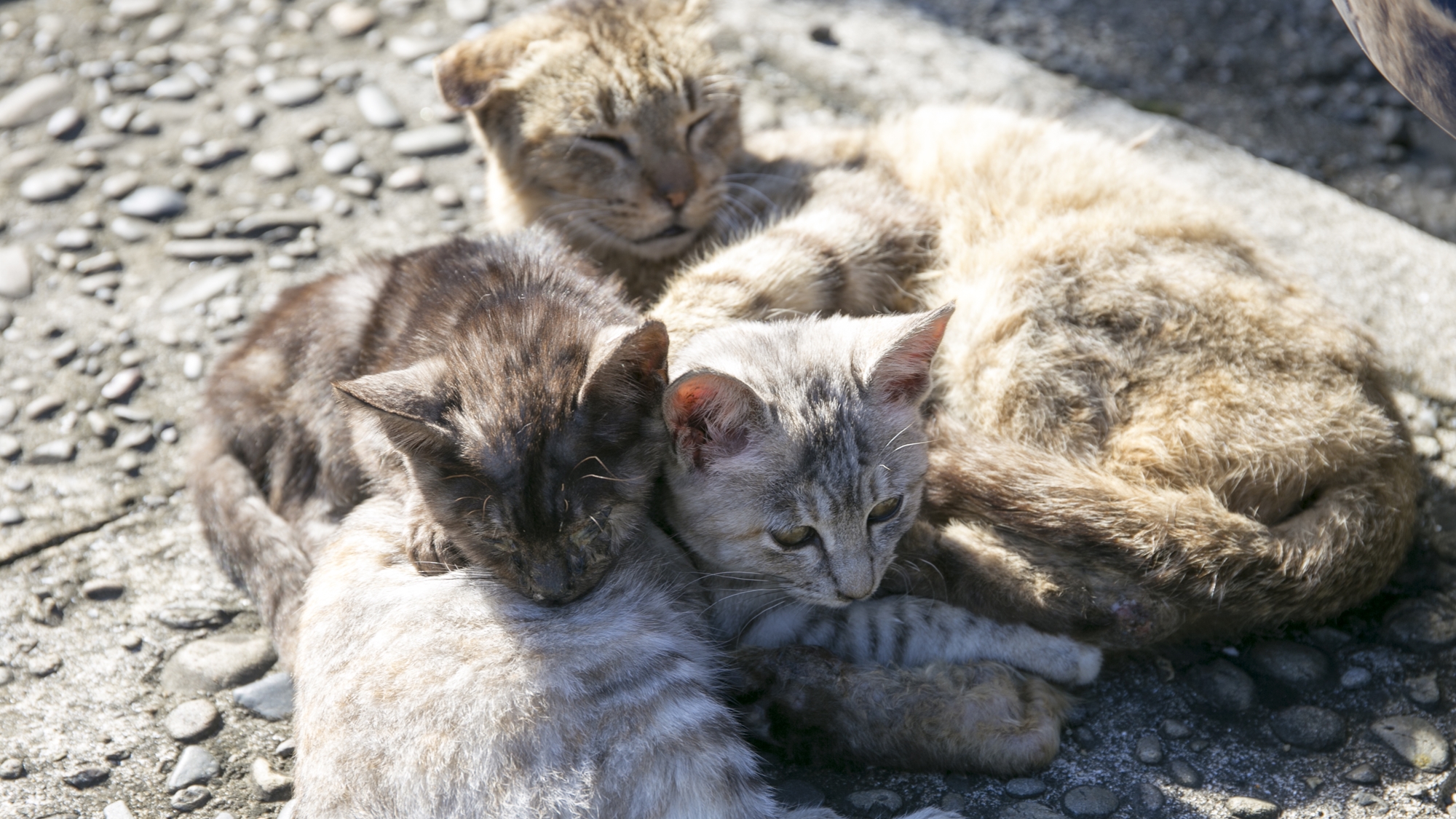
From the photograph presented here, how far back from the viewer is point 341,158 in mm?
5195

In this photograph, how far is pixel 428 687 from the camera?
2646 mm

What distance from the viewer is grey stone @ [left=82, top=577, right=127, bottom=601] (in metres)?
3.55

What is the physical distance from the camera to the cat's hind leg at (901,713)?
9.39 feet

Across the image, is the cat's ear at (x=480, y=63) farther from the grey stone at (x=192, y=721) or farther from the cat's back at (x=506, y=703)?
the grey stone at (x=192, y=721)

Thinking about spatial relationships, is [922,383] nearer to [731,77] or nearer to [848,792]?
[848,792]

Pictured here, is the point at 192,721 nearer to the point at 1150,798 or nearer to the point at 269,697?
the point at 269,697

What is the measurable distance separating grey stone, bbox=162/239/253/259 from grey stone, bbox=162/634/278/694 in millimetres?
2011

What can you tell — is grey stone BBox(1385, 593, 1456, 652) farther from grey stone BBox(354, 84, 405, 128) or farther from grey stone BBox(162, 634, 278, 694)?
grey stone BBox(354, 84, 405, 128)

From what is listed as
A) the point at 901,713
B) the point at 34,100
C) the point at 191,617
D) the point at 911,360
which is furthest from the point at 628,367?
the point at 34,100

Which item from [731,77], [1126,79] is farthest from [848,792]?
[1126,79]

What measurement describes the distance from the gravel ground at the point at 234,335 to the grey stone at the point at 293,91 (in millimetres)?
19

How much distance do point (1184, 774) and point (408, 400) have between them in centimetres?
216

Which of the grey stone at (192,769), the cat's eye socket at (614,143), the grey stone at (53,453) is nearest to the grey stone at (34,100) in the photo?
the grey stone at (53,453)

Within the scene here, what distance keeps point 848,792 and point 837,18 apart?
4238 millimetres
